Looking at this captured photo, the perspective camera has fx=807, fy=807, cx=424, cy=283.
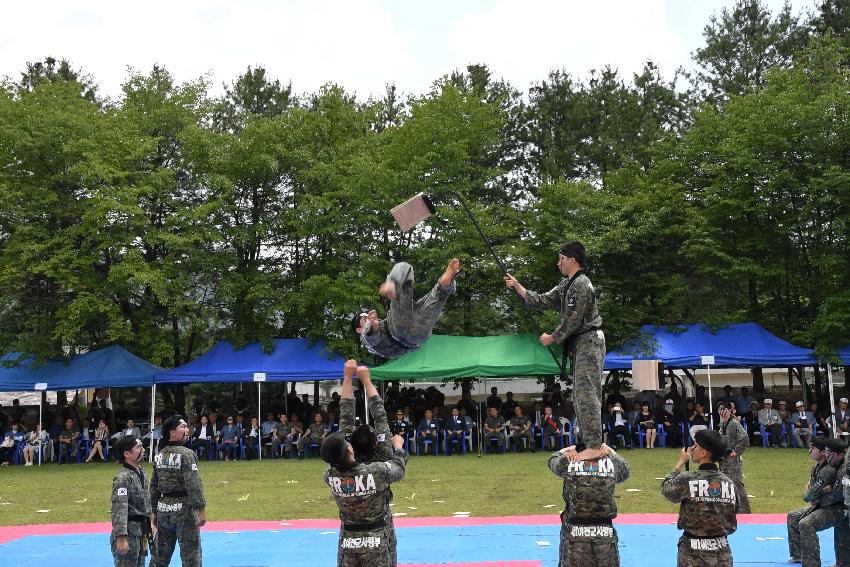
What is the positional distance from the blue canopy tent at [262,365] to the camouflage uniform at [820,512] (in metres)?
14.0

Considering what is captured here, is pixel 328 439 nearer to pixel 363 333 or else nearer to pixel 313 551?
pixel 363 333

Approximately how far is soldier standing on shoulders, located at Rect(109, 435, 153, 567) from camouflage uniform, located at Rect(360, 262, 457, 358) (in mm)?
2397

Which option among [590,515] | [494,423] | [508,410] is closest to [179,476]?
[590,515]

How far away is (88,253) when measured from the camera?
23141 mm

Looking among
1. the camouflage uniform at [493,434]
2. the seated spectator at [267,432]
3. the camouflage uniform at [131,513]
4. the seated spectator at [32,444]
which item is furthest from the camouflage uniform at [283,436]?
the camouflage uniform at [131,513]

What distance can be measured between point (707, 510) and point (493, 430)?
49.6 ft

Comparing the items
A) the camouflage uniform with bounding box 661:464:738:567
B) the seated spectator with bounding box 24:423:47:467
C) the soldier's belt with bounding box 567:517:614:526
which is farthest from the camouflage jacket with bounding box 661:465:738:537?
the seated spectator with bounding box 24:423:47:467

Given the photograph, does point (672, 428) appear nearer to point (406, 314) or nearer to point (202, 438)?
point (202, 438)

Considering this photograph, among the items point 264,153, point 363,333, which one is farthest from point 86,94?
point 363,333

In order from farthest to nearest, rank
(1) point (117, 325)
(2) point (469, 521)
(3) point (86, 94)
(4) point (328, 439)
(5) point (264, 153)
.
Answer: (3) point (86, 94)
(5) point (264, 153)
(1) point (117, 325)
(2) point (469, 521)
(4) point (328, 439)

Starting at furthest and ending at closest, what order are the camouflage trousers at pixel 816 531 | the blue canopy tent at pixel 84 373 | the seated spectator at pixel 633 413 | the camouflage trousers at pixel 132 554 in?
1. the seated spectator at pixel 633 413
2. the blue canopy tent at pixel 84 373
3. the camouflage trousers at pixel 816 531
4. the camouflage trousers at pixel 132 554

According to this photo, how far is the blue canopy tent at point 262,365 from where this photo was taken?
20.5m

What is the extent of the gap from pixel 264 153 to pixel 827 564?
783 inches

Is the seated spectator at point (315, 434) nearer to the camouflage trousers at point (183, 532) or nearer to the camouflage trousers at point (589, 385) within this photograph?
the camouflage trousers at point (183, 532)
